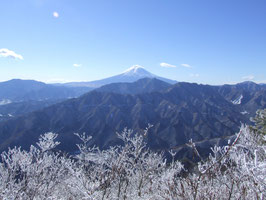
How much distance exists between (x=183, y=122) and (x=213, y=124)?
2356 centimetres

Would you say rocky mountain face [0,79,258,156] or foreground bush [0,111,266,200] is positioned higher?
foreground bush [0,111,266,200]

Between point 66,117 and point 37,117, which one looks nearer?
A: point 37,117

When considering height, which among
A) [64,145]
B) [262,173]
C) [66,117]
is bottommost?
[64,145]

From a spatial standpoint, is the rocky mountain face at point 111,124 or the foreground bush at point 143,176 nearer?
the foreground bush at point 143,176

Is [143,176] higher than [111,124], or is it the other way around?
[143,176]

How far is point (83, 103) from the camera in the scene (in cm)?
18925

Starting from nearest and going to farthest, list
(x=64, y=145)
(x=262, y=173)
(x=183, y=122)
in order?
1. (x=262, y=173)
2. (x=64, y=145)
3. (x=183, y=122)

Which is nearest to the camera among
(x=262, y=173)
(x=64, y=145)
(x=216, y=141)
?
(x=262, y=173)

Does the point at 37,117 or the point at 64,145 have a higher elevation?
the point at 37,117

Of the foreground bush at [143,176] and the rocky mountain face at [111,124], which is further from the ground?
the foreground bush at [143,176]

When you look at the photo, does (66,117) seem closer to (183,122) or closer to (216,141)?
(183,122)

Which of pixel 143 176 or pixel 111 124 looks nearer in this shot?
pixel 143 176

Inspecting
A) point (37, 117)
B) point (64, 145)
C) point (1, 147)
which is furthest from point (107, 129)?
point (1, 147)

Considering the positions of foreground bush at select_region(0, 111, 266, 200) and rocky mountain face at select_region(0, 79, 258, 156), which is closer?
foreground bush at select_region(0, 111, 266, 200)
